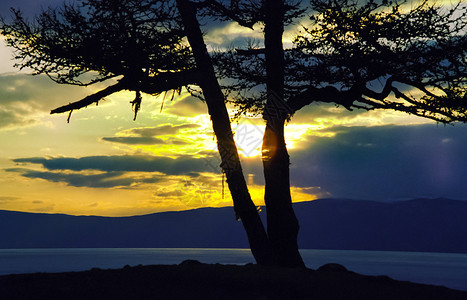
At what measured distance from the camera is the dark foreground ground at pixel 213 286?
36.0 ft

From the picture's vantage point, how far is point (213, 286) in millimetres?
11492

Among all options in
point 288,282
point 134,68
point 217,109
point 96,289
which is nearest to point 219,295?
point 288,282

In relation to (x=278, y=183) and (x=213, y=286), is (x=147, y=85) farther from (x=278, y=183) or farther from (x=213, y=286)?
(x=213, y=286)

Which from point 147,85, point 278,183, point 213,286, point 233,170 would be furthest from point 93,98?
point 213,286

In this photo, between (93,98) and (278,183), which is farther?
(278,183)

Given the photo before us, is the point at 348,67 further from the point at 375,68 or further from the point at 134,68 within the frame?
the point at 134,68

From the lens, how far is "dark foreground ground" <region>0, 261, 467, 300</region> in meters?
11.0

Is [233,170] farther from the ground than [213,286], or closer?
farther from the ground

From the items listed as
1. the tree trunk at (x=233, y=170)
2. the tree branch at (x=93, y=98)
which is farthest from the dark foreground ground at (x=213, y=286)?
the tree branch at (x=93, y=98)

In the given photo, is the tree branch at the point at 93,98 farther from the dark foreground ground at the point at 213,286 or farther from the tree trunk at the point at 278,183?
the dark foreground ground at the point at 213,286

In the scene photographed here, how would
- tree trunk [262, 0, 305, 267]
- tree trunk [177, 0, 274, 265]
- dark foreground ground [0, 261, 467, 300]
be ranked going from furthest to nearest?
tree trunk [262, 0, 305, 267]
tree trunk [177, 0, 274, 265]
dark foreground ground [0, 261, 467, 300]

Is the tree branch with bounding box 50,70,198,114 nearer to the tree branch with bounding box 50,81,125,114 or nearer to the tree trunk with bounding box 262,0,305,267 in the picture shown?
the tree branch with bounding box 50,81,125,114

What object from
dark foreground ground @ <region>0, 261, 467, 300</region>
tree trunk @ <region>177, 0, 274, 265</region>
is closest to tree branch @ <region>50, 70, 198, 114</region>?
tree trunk @ <region>177, 0, 274, 265</region>

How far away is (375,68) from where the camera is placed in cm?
1630
